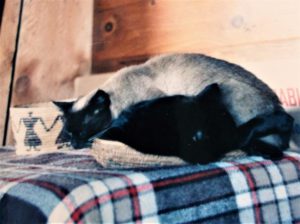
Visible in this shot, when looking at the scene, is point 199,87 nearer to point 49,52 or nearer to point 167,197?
point 167,197

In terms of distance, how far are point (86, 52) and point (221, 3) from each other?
2.50 feet

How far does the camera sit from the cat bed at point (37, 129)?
116 centimetres

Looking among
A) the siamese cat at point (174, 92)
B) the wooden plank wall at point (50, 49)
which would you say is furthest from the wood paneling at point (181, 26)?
the siamese cat at point (174, 92)

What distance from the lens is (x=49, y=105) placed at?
1257 mm

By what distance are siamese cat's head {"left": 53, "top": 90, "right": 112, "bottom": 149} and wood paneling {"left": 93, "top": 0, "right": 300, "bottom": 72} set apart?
50 centimetres

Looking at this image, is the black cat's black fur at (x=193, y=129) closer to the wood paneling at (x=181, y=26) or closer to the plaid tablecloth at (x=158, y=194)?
the plaid tablecloth at (x=158, y=194)

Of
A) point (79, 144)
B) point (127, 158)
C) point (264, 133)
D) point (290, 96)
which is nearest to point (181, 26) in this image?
point (290, 96)

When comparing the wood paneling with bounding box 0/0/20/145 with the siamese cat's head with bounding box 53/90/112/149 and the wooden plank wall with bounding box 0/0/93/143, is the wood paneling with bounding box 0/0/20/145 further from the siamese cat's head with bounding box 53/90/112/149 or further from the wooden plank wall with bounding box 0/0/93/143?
the siamese cat's head with bounding box 53/90/112/149

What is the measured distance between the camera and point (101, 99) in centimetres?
108

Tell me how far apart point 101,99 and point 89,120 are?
0.07m

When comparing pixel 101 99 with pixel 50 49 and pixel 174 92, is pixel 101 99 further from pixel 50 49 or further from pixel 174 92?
pixel 50 49

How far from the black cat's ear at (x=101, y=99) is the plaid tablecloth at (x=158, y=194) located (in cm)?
29

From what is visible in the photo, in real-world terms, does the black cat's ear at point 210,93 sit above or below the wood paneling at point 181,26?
below

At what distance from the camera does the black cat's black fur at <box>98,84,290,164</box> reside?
2.41 ft
